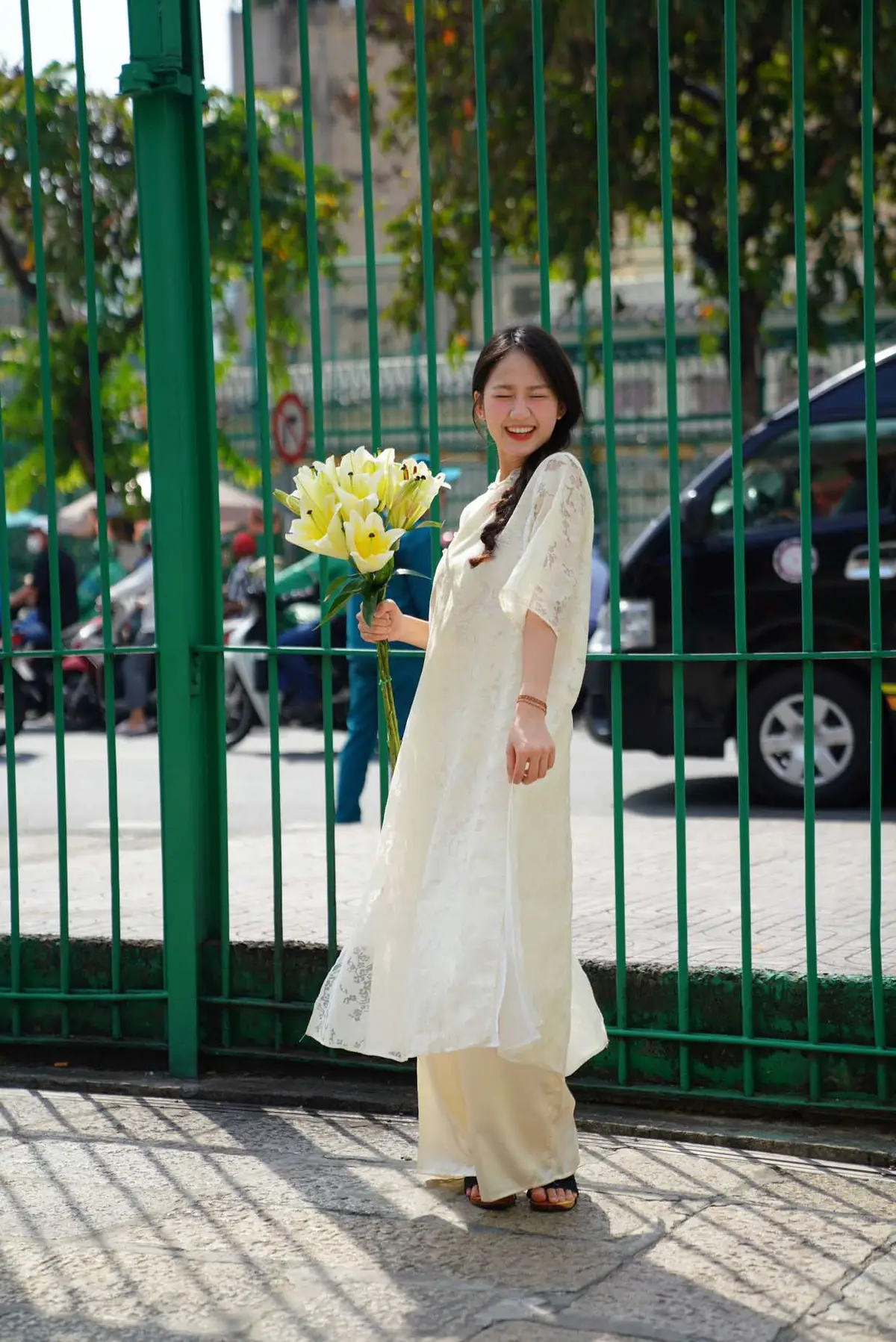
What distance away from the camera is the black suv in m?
8.82

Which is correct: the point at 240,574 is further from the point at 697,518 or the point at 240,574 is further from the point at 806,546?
the point at 806,546

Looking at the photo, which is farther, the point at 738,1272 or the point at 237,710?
the point at 237,710

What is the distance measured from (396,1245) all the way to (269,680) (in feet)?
5.70

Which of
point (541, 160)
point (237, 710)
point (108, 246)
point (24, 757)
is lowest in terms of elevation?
point (24, 757)

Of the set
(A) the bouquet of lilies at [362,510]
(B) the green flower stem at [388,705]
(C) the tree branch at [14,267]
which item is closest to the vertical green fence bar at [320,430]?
(B) the green flower stem at [388,705]

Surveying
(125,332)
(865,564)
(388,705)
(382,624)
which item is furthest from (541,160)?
(125,332)

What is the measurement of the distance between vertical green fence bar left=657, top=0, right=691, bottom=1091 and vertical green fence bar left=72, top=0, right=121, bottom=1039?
1532 mm

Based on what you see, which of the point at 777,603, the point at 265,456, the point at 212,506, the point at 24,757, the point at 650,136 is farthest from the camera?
the point at 24,757

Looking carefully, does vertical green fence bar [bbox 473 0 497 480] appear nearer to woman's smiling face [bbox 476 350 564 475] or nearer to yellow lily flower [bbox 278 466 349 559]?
woman's smiling face [bbox 476 350 564 475]

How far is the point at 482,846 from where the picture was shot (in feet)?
11.9

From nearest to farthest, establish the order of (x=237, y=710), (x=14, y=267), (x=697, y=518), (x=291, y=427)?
(x=697, y=518) < (x=237, y=710) < (x=291, y=427) < (x=14, y=267)

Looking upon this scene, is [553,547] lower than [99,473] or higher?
lower

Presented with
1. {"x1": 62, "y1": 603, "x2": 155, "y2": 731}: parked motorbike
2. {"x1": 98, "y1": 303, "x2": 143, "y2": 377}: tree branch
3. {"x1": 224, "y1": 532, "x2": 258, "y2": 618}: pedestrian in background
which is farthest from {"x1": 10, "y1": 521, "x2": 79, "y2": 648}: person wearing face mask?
{"x1": 98, "y1": 303, "x2": 143, "y2": 377}: tree branch

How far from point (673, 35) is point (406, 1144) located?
10.5 m
